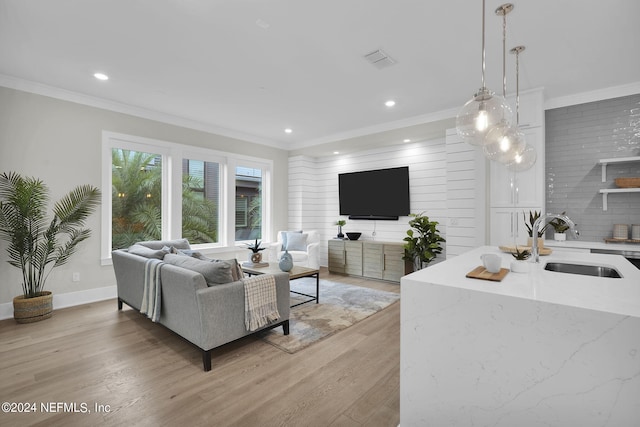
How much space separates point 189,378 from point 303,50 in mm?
2980

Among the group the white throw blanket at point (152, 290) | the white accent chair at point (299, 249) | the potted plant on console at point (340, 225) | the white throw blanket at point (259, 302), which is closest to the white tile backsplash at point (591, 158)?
the potted plant on console at point (340, 225)

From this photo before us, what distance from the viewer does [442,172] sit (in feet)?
17.1

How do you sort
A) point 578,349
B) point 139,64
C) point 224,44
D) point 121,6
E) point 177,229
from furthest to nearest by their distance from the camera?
point 177,229
point 139,64
point 224,44
point 121,6
point 578,349

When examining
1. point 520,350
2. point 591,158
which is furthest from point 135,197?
point 591,158

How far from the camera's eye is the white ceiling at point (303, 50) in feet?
7.66

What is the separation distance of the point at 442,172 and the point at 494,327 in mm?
4314

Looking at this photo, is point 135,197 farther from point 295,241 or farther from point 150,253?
point 295,241

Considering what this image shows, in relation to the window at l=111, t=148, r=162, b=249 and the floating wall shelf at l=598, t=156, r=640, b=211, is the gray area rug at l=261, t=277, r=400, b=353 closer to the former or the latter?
the window at l=111, t=148, r=162, b=249

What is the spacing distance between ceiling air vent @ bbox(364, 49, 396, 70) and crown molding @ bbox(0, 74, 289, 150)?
10.9 ft

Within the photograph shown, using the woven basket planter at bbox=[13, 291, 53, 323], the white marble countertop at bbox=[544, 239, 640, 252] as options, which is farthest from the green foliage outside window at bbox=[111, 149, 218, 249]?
the white marble countertop at bbox=[544, 239, 640, 252]

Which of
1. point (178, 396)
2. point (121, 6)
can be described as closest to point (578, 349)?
point (178, 396)

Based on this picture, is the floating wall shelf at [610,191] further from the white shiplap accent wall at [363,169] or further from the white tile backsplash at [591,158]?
the white shiplap accent wall at [363,169]

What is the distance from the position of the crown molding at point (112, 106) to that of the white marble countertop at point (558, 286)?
A: 4.61m

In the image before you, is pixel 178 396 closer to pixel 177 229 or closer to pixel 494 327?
pixel 494 327
